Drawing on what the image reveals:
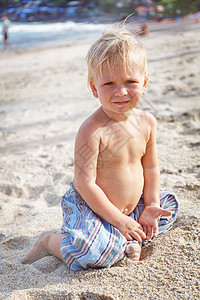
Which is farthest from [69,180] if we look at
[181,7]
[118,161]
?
[181,7]

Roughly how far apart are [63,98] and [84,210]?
10.7 ft

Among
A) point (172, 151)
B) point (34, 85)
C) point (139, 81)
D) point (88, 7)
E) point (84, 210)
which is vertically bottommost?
point (88, 7)

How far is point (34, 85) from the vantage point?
567 cm

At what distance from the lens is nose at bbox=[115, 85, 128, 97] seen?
4.99 feet

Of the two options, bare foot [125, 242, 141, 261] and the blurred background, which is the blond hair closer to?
bare foot [125, 242, 141, 261]

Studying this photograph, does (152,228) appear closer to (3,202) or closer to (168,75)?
(3,202)

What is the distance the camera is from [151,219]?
166 cm

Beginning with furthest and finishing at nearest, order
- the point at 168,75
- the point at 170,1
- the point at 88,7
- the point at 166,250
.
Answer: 1. the point at 88,7
2. the point at 170,1
3. the point at 168,75
4. the point at 166,250

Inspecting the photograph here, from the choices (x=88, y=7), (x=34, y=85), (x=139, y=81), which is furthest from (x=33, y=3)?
(x=139, y=81)

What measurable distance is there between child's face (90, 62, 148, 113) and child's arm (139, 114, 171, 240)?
24 centimetres

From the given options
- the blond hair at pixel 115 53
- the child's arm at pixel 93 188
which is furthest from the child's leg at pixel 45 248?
the blond hair at pixel 115 53

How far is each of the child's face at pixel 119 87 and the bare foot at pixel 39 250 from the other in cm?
73

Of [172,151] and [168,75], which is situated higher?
[172,151]

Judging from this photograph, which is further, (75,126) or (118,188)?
(75,126)
